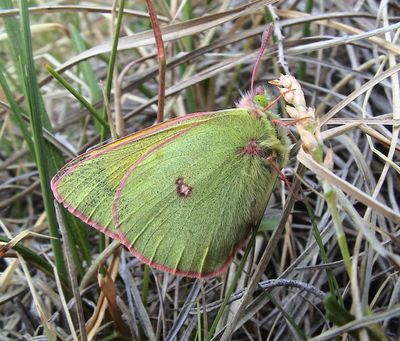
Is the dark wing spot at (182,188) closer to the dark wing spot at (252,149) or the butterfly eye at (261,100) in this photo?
the dark wing spot at (252,149)

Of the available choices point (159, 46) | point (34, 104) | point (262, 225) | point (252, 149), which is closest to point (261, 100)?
point (252, 149)

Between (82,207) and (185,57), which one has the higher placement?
(185,57)

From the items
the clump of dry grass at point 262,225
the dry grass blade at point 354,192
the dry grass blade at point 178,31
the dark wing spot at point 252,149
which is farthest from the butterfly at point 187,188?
the dry grass blade at point 178,31

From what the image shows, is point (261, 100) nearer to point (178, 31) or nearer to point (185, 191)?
point (185, 191)

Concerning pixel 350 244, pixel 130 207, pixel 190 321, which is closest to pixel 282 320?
pixel 190 321

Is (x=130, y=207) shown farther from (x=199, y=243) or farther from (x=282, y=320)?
(x=282, y=320)

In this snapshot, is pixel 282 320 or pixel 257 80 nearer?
pixel 282 320
